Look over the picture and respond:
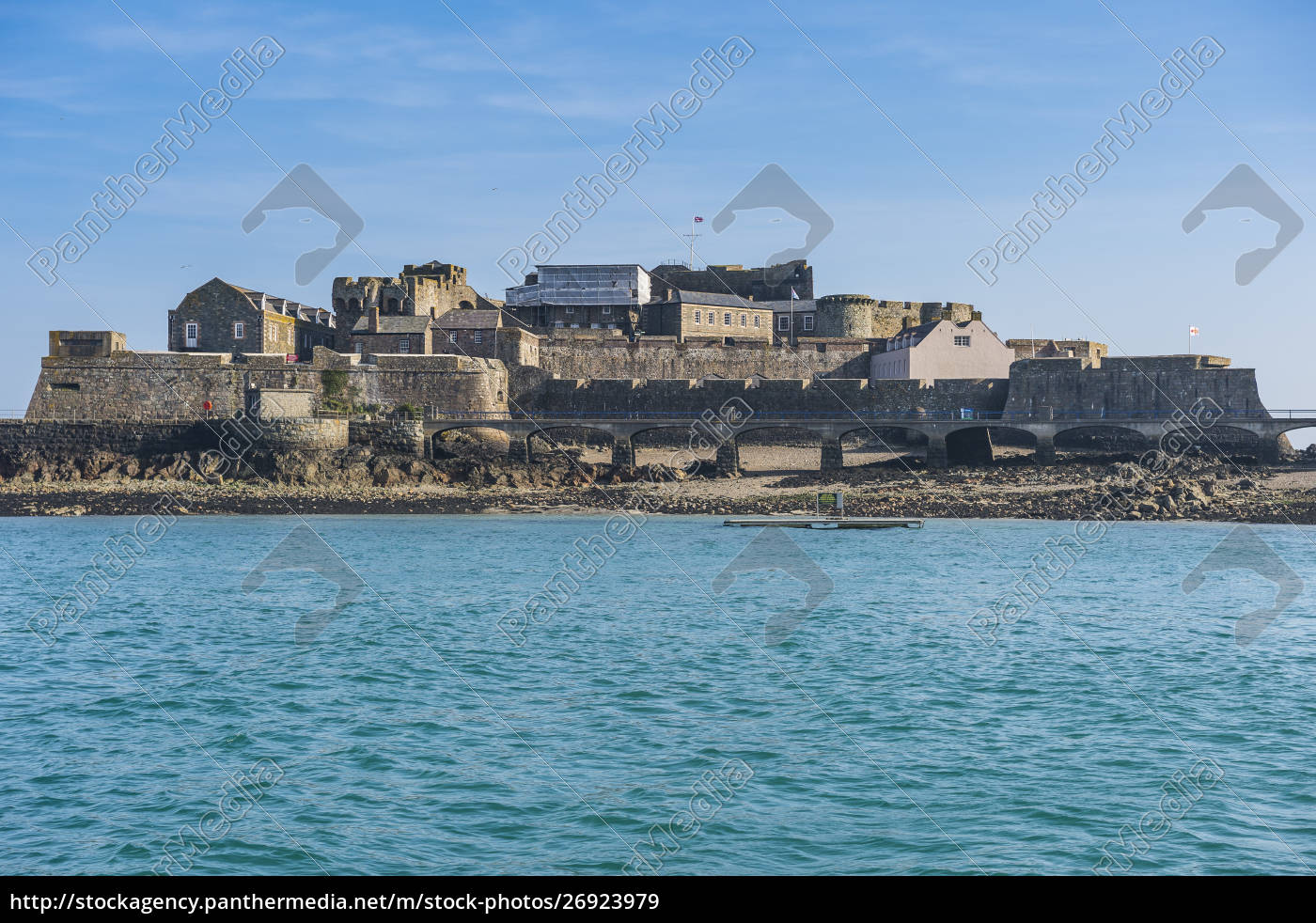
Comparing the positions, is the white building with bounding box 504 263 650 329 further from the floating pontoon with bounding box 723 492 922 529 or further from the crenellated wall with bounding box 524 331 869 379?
the floating pontoon with bounding box 723 492 922 529

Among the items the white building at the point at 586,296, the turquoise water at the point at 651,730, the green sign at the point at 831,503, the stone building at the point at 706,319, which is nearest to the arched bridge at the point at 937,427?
the green sign at the point at 831,503

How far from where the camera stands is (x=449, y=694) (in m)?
15.5

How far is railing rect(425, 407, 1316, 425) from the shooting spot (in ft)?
168

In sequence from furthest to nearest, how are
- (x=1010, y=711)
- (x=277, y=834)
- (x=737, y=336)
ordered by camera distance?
(x=737, y=336), (x=1010, y=711), (x=277, y=834)

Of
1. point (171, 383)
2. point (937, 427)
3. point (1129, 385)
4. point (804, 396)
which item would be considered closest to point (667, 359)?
point (804, 396)

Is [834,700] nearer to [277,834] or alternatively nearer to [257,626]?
[277,834]

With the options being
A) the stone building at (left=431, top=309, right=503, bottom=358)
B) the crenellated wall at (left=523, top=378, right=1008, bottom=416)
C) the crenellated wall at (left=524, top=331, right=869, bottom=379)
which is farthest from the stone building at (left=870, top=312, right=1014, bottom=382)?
the stone building at (left=431, top=309, right=503, bottom=358)

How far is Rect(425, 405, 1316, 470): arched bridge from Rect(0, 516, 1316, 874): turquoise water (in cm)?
2402

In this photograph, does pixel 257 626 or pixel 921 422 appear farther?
pixel 921 422

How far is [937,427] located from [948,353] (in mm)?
13925

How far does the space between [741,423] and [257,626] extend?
34.7 metres
